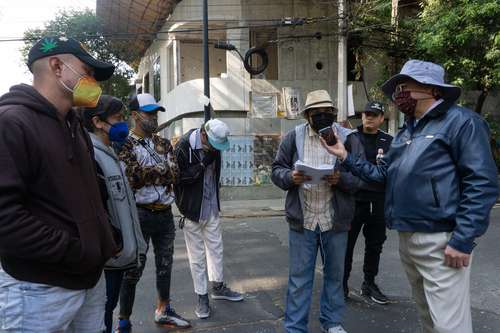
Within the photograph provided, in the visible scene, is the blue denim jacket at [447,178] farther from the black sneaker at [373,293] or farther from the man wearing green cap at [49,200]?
the black sneaker at [373,293]

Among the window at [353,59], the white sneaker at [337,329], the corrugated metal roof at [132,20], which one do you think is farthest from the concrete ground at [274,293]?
the corrugated metal roof at [132,20]

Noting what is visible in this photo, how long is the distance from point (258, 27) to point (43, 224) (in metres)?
14.2

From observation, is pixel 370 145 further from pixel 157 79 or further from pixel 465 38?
pixel 157 79

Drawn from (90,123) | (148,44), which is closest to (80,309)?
(90,123)

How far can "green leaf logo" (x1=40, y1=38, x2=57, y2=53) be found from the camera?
6.47ft

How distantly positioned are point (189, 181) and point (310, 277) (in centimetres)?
140

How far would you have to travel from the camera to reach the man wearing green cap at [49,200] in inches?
68.3

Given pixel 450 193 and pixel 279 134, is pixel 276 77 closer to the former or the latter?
pixel 279 134

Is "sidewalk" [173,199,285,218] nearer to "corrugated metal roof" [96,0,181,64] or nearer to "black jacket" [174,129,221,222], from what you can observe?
"black jacket" [174,129,221,222]

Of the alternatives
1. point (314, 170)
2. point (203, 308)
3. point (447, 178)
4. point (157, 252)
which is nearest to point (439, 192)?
point (447, 178)

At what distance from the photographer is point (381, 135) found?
4.55 m

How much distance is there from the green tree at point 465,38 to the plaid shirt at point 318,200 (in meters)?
9.58

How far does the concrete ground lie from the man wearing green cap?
2075mm

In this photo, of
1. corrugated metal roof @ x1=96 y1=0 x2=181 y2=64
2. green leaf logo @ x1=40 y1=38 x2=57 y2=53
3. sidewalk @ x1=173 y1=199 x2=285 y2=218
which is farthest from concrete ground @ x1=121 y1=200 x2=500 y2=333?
corrugated metal roof @ x1=96 y1=0 x2=181 y2=64
